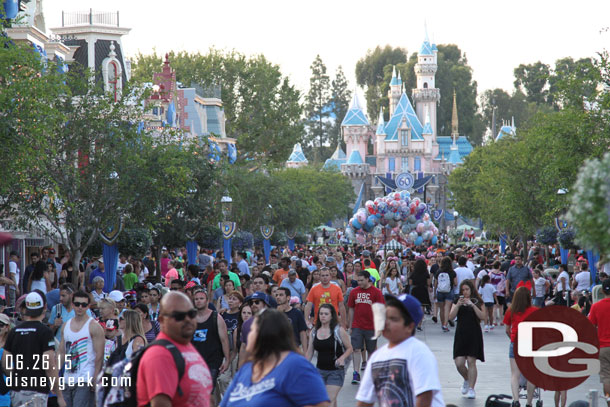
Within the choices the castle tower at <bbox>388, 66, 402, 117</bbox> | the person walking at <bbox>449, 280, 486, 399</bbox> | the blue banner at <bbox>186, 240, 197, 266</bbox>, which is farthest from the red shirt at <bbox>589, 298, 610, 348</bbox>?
the castle tower at <bbox>388, 66, 402, 117</bbox>

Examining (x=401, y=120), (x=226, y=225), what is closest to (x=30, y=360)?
(x=226, y=225)

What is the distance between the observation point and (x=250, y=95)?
5656 cm

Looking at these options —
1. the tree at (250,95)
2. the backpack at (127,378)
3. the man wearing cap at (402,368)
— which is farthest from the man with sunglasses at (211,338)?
the tree at (250,95)

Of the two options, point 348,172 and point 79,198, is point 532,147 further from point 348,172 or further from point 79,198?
point 348,172

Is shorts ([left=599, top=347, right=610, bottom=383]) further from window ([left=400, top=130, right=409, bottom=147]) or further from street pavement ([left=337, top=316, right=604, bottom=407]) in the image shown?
window ([left=400, top=130, right=409, bottom=147])

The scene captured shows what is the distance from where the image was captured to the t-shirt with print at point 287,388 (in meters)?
4.93

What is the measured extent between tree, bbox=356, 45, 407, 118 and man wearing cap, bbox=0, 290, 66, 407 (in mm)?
112462

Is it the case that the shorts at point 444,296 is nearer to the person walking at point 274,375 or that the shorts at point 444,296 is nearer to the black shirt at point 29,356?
the black shirt at point 29,356

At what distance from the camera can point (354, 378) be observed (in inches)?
528

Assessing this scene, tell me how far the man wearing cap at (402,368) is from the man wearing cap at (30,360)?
3788 mm

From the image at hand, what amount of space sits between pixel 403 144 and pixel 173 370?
113 meters

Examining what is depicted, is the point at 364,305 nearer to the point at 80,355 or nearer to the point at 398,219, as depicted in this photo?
the point at 80,355

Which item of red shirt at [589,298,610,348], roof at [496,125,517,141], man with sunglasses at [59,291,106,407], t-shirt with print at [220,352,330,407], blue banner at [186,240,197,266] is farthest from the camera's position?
roof at [496,125,517,141]

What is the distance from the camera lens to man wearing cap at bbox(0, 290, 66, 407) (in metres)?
8.55
